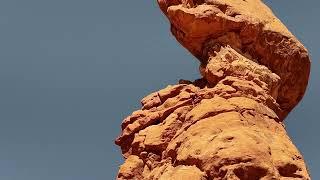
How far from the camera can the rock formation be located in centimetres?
2962

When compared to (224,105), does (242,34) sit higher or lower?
higher

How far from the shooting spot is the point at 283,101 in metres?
40.9

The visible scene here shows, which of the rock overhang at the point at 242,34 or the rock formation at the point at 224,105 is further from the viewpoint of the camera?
the rock overhang at the point at 242,34

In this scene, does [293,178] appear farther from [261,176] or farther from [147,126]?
[147,126]

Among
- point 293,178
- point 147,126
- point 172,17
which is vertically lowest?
point 293,178

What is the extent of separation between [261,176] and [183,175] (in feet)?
11.2

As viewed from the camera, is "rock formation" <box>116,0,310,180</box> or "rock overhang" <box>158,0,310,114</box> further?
"rock overhang" <box>158,0,310,114</box>

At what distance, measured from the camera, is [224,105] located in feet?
109

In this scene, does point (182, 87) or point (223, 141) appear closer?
point (223, 141)

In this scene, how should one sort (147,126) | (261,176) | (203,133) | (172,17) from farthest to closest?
(172,17) < (147,126) < (203,133) < (261,176)

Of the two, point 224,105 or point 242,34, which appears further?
point 242,34

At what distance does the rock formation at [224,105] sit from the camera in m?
29.6

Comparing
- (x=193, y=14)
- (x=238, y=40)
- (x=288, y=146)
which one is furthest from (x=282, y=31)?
(x=288, y=146)

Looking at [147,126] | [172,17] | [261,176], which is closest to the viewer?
[261,176]
